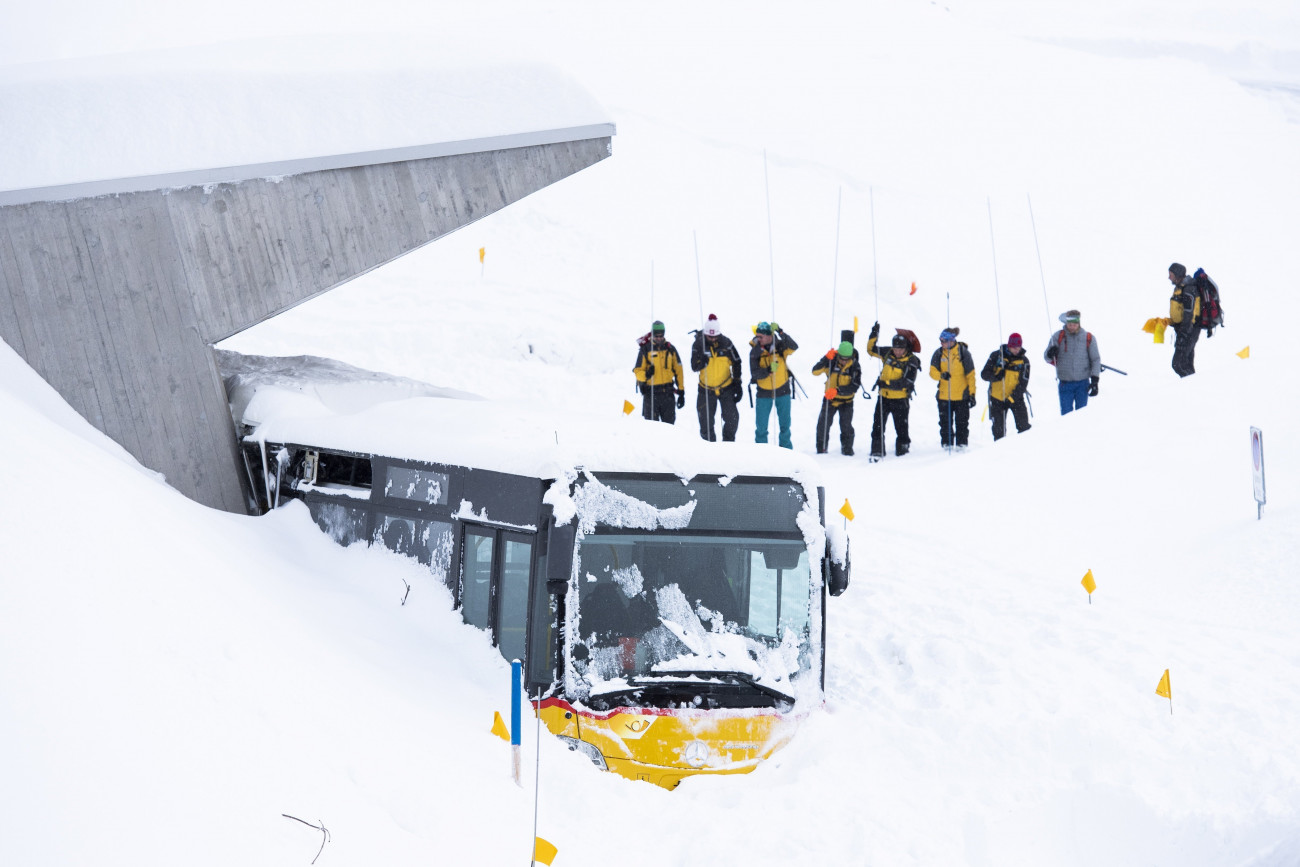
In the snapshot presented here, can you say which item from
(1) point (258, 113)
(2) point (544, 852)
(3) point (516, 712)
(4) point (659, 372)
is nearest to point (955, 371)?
(4) point (659, 372)

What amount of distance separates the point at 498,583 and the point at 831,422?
11.0 metres

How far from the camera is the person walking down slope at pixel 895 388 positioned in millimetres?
16703

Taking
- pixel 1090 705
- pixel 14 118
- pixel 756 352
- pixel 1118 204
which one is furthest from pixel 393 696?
pixel 1118 204

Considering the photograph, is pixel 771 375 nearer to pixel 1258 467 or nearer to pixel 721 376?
pixel 721 376

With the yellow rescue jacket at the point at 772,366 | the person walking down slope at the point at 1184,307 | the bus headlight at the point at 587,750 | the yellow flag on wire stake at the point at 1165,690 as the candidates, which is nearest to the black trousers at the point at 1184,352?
the person walking down slope at the point at 1184,307

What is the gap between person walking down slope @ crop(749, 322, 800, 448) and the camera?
16641mm

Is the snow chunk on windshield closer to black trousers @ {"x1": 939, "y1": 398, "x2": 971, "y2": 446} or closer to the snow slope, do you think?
the snow slope

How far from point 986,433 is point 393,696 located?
13.6 m

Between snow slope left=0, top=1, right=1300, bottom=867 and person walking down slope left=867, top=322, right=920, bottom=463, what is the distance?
470 mm

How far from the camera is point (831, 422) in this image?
58.4 feet

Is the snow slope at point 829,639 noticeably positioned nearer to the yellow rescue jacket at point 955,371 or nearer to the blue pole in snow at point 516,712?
the blue pole in snow at point 516,712

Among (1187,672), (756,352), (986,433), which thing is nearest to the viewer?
(1187,672)

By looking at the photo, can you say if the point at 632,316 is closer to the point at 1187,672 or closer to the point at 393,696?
the point at 1187,672

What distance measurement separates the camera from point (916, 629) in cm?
1003
